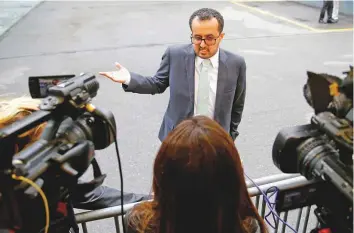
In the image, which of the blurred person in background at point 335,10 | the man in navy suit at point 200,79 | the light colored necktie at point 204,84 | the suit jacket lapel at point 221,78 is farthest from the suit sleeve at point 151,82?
the blurred person in background at point 335,10

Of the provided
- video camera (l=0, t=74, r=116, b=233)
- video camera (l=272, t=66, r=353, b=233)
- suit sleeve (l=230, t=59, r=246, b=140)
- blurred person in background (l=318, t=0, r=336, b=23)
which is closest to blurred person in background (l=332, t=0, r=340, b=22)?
blurred person in background (l=318, t=0, r=336, b=23)

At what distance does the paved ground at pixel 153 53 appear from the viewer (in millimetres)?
4562

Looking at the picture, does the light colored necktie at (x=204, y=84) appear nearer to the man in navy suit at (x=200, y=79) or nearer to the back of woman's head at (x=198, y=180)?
the man in navy suit at (x=200, y=79)

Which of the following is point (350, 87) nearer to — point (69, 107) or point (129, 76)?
point (69, 107)

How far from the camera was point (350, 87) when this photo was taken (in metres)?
1.27

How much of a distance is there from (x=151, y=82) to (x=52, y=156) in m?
1.56

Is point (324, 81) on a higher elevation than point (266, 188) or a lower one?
higher

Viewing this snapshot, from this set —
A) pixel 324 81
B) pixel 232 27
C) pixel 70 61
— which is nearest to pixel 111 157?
pixel 324 81

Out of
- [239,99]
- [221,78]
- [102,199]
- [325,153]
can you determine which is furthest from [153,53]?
[325,153]

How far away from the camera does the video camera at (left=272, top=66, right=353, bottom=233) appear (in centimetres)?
122

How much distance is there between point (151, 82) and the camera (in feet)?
8.80

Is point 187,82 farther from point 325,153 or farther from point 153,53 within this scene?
point 153,53

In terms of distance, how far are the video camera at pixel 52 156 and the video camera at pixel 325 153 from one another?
0.69 metres

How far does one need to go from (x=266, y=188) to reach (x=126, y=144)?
275 centimetres
